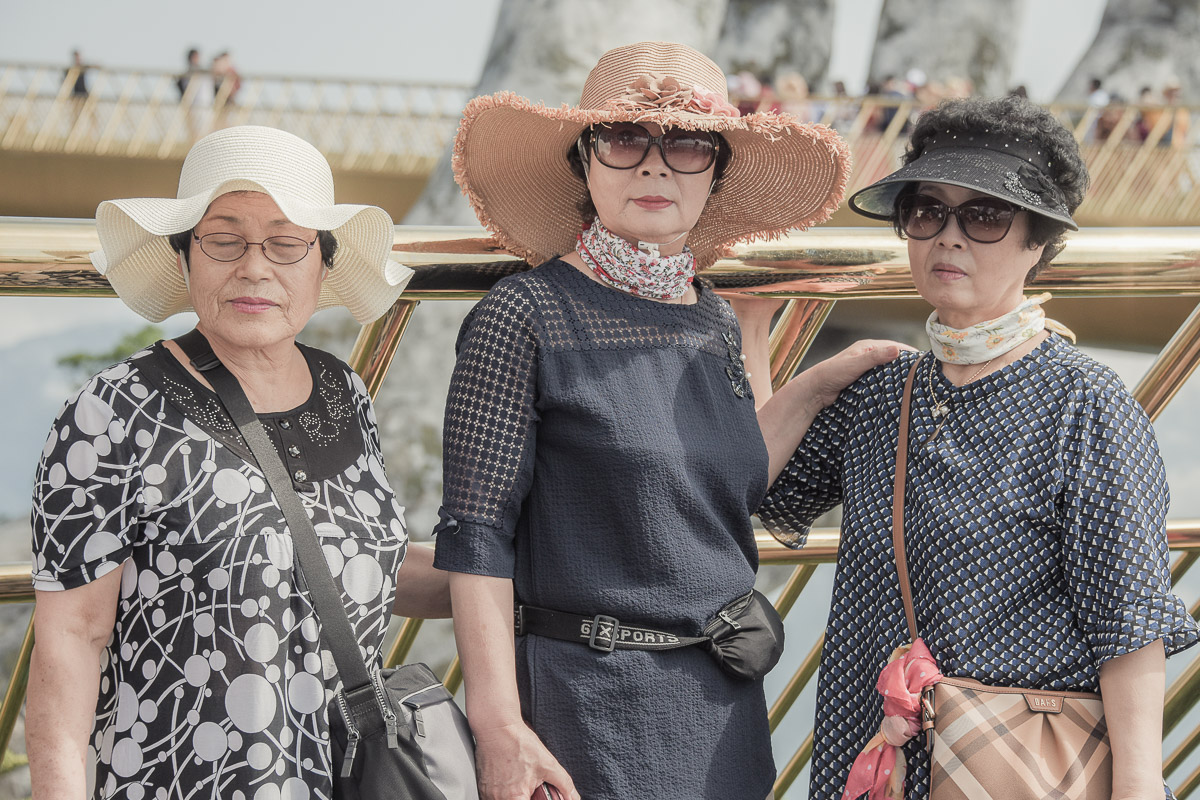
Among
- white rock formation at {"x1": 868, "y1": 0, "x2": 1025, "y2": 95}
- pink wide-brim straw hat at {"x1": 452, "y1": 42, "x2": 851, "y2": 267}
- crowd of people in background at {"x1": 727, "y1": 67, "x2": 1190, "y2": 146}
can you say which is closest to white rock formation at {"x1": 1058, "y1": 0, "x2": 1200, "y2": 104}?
crowd of people in background at {"x1": 727, "y1": 67, "x2": 1190, "y2": 146}

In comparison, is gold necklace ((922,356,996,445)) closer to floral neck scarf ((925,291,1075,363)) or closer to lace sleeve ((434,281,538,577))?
floral neck scarf ((925,291,1075,363))

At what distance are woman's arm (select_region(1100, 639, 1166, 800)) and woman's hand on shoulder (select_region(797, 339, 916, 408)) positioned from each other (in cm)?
67

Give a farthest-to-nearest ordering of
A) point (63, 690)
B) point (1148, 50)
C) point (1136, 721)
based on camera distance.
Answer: point (1148, 50) → point (1136, 721) → point (63, 690)

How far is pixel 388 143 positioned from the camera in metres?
15.9

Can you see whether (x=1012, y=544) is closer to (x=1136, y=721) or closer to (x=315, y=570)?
(x=1136, y=721)

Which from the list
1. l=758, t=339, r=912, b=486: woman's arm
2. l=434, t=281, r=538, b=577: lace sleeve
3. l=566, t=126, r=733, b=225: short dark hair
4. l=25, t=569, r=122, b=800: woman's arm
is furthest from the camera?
l=758, t=339, r=912, b=486: woman's arm

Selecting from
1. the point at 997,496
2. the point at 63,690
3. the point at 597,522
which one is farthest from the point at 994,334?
the point at 63,690

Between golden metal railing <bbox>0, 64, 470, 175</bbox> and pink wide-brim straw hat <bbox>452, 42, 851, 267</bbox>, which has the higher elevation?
pink wide-brim straw hat <bbox>452, 42, 851, 267</bbox>

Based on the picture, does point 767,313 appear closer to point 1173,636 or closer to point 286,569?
point 1173,636

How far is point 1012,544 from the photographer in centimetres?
169

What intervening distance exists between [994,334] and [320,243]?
111 centimetres

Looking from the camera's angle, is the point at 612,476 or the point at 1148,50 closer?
the point at 612,476

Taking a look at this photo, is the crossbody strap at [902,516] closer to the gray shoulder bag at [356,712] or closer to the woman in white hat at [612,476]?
the woman in white hat at [612,476]

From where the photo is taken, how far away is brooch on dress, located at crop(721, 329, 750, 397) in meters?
1.94
